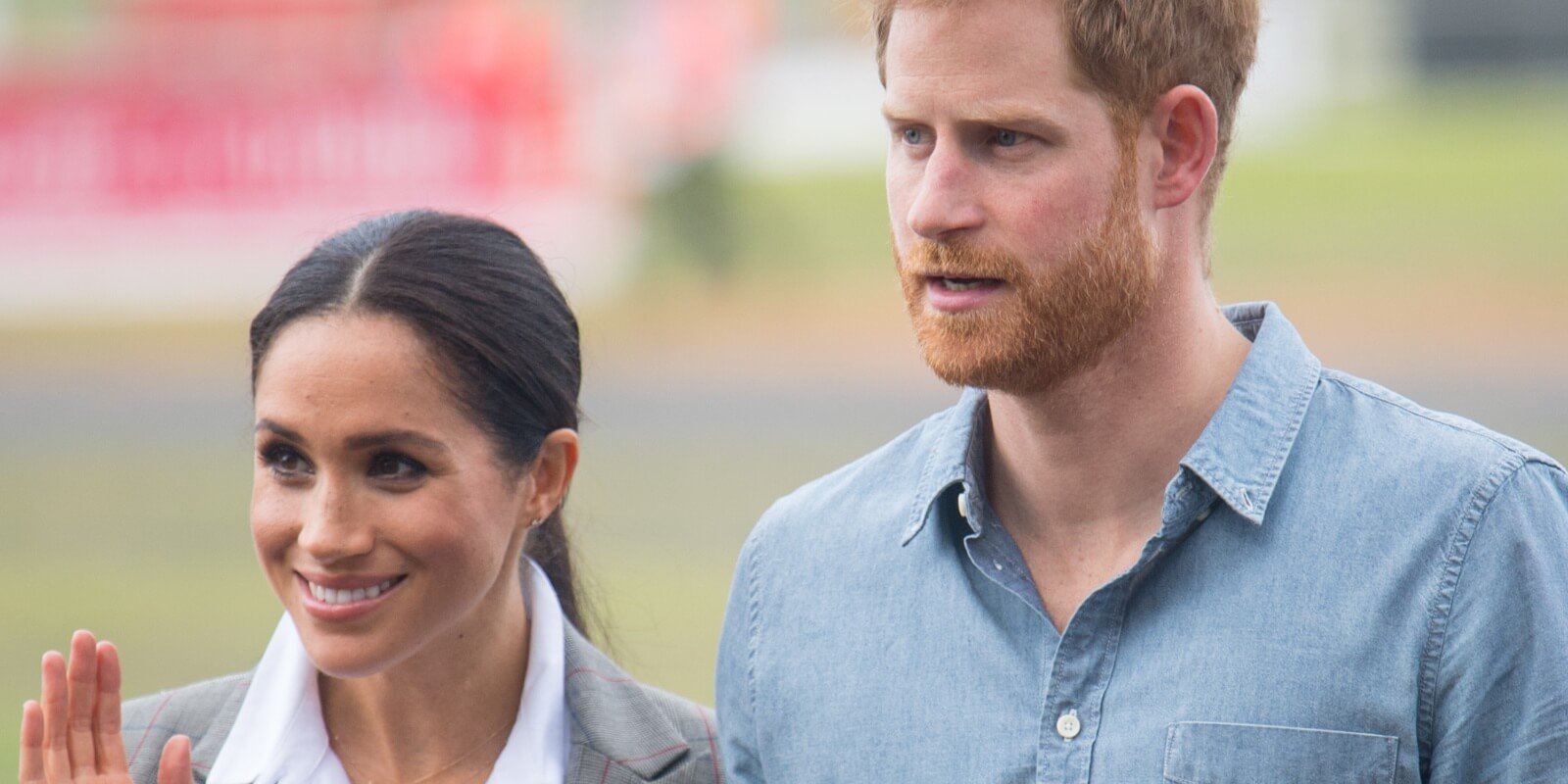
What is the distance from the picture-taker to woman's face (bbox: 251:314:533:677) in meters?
2.86

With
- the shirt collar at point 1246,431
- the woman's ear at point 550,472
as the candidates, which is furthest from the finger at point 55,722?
the shirt collar at point 1246,431

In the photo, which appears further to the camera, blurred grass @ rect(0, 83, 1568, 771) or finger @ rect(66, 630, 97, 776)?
blurred grass @ rect(0, 83, 1568, 771)

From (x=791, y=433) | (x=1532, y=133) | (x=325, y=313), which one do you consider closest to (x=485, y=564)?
(x=325, y=313)

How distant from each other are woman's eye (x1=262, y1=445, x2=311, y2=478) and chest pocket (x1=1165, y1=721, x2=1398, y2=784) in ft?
4.29

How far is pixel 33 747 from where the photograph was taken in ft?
8.85

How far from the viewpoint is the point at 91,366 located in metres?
19.5

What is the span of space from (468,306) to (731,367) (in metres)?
16.2

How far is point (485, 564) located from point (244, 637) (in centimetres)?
708

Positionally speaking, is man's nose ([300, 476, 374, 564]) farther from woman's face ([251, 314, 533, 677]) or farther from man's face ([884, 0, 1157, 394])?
man's face ([884, 0, 1157, 394])

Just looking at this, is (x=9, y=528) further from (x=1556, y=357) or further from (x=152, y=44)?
(x=1556, y=357)

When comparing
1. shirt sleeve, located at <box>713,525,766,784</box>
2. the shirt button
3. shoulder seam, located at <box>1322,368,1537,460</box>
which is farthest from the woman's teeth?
shoulder seam, located at <box>1322,368,1537,460</box>

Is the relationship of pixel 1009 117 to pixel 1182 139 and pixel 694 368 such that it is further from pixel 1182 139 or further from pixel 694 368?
pixel 694 368

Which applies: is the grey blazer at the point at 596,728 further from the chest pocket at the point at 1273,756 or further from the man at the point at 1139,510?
the chest pocket at the point at 1273,756

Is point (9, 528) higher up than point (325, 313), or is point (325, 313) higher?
point (325, 313)
